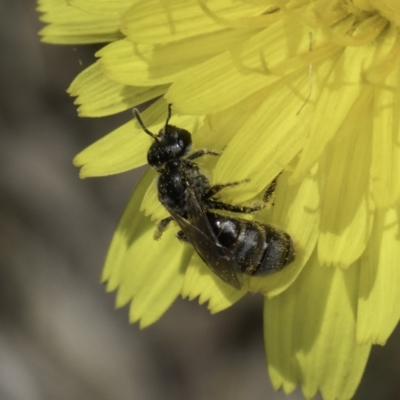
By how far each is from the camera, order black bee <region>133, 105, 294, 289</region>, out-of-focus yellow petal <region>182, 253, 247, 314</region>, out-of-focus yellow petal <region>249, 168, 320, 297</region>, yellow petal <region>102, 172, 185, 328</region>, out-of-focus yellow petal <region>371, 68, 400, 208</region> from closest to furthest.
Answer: out-of-focus yellow petal <region>371, 68, 400, 208</region> < black bee <region>133, 105, 294, 289</region> < out-of-focus yellow petal <region>249, 168, 320, 297</region> < out-of-focus yellow petal <region>182, 253, 247, 314</region> < yellow petal <region>102, 172, 185, 328</region>

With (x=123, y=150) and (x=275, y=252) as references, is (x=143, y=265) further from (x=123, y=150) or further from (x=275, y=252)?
(x=275, y=252)

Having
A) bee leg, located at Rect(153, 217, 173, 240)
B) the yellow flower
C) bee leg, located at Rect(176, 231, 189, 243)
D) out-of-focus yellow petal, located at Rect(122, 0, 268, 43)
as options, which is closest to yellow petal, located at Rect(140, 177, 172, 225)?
bee leg, located at Rect(153, 217, 173, 240)

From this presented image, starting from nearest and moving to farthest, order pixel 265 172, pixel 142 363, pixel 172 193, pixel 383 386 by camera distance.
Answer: pixel 265 172
pixel 172 193
pixel 383 386
pixel 142 363

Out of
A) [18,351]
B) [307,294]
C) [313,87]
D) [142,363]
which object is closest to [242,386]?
[142,363]

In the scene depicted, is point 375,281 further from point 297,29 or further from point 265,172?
point 297,29

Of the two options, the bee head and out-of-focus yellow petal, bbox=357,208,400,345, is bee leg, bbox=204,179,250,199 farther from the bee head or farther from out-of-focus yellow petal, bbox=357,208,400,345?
out-of-focus yellow petal, bbox=357,208,400,345

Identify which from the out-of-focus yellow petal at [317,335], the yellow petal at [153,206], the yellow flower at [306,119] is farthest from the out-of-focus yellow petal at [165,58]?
Result: the out-of-focus yellow petal at [317,335]

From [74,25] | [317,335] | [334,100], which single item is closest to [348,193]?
[334,100]
